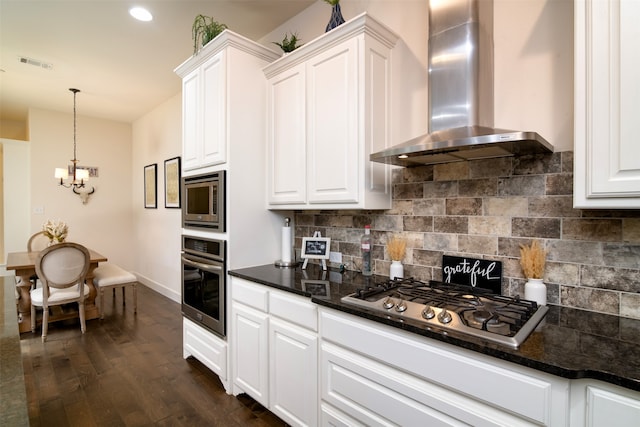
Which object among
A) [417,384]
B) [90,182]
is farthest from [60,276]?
[417,384]

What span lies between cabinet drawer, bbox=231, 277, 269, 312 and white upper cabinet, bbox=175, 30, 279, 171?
35.0 inches

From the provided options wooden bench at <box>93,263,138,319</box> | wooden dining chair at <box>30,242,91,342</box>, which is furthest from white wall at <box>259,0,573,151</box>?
wooden bench at <box>93,263,138,319</box>

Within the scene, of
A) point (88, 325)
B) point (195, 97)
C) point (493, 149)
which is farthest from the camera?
point (88, 325)

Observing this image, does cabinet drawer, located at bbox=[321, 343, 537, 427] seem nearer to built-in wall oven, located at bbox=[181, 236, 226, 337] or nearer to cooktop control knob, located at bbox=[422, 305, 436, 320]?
cooktop control knob, located at bbox=[422, 305, 436, 320]

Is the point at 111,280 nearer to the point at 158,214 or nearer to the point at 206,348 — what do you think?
the point at 158,214

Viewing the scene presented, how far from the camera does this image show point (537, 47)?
152 centimetres

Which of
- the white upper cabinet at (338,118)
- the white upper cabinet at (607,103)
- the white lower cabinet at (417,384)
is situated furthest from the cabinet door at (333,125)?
the white upper cabinet at (607,103)

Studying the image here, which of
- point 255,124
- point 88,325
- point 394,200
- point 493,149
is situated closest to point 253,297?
point 394,200

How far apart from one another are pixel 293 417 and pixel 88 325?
3.14 metres

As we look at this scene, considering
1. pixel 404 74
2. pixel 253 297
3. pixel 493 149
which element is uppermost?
pixel 404 74

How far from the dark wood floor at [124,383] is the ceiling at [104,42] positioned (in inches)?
117

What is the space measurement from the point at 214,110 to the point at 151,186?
332 centimetres

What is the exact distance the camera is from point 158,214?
4.90m

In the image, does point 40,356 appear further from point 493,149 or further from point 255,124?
point 493,149
